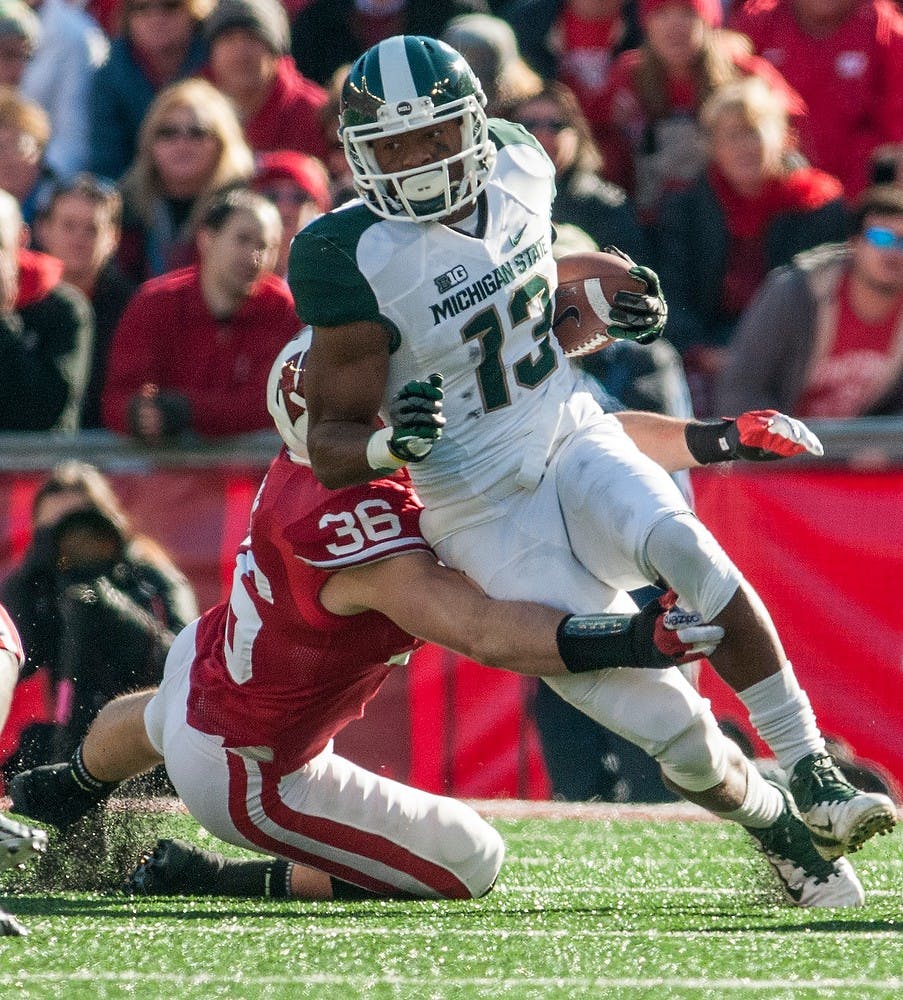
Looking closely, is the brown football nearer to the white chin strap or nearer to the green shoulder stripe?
the white chin strap

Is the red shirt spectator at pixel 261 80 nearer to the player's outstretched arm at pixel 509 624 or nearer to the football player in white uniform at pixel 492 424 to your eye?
the football player in white uniform at pixel 492 424

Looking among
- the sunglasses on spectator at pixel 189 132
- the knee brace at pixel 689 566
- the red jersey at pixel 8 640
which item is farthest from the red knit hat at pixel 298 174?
the knee brace at pixel 689 566

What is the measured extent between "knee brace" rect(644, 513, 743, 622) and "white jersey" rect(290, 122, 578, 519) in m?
0.39

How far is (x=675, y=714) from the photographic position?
4.37 m

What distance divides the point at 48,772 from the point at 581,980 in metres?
1.89

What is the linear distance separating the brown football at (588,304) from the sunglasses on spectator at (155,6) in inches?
167

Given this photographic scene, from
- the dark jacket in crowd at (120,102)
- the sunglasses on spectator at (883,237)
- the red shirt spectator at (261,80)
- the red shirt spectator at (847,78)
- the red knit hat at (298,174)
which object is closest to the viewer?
the sunglasses on spectator at (883,237)

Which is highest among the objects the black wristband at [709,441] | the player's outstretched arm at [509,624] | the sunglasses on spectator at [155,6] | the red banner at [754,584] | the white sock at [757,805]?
the black wristband at [709,441]

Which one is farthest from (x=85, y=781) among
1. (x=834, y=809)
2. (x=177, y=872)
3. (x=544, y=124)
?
(x=544, y=124)

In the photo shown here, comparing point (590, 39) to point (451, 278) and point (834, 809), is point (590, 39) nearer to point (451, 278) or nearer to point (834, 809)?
A: point (451, 278)

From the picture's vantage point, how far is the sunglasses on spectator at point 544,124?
7.29 meters

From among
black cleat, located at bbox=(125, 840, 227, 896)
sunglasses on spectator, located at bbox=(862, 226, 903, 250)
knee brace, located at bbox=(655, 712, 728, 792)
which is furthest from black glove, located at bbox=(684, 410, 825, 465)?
sunglasses on spectator, located at bbox=(862, 226, 903, 250)

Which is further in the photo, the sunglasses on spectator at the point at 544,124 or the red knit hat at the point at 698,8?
the red knit hat at the point at 698,8

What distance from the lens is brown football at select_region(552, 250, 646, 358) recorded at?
15.9 feet
